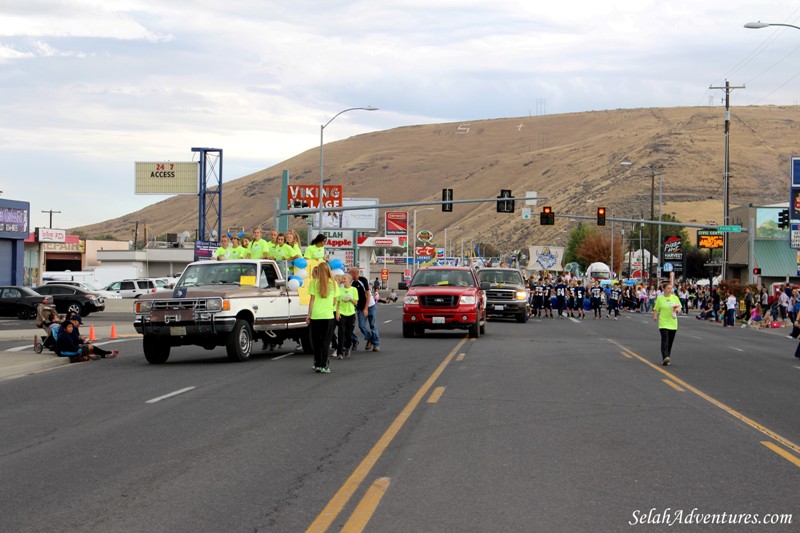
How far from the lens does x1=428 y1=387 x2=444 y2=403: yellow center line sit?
526 inches

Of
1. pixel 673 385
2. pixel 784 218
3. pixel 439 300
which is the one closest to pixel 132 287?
pixel 784 218

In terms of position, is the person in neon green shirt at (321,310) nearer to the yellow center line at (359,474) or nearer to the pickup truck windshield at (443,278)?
the yellow center line at (359,474)

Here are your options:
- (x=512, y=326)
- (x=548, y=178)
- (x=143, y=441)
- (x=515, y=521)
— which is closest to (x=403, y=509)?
(x=515, y=521)

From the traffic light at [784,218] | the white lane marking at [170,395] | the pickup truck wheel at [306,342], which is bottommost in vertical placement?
the white lane marking at [170,395]

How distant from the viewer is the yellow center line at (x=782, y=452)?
941cm

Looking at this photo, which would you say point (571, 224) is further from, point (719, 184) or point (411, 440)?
point (411, 440)

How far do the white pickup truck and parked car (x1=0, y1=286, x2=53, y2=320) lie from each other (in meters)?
24.7

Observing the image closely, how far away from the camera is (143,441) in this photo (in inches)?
406

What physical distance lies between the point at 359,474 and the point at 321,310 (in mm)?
8130

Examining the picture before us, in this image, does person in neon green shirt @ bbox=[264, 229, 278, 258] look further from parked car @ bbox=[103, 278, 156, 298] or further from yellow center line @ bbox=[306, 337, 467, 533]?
parked car @ bbox=[103, 278, 156, 298]

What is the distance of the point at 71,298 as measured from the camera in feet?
146

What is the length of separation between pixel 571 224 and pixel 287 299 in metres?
129

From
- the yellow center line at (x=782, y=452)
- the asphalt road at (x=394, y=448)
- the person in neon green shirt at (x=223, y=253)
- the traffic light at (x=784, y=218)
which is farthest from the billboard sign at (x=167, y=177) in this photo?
the yellow center line at (x=782, y=452)

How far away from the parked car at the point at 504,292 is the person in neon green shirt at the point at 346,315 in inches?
652
